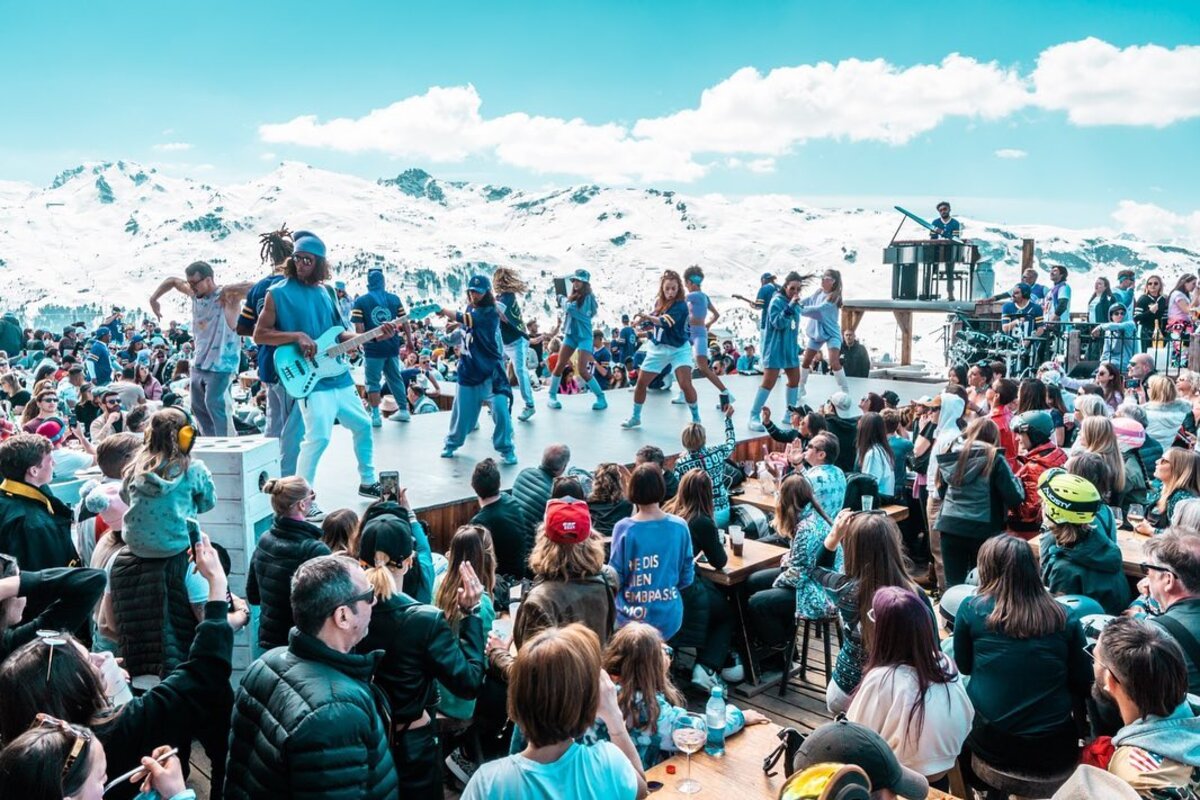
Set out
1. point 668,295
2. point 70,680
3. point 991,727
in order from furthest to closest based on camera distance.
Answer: point 668,295, point 991,727, point 70,680

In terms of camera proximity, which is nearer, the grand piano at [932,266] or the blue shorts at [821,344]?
the blue shorts at [821,344]

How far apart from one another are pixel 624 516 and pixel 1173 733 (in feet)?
9.56

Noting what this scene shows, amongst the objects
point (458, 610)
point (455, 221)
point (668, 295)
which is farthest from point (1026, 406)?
point (455, 221)

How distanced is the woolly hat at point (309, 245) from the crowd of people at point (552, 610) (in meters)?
0.02

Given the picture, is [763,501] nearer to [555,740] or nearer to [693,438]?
[693,438]

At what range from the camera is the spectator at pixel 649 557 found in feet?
13.8

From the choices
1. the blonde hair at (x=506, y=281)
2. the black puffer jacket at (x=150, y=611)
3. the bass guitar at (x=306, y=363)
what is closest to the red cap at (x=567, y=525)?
the black puffer jacket at (x=150, y=611)

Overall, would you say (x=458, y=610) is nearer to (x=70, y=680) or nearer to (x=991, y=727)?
(x=70, y=680)

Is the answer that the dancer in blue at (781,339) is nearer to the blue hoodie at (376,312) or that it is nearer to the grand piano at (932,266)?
the blue hoodie at (376,312)

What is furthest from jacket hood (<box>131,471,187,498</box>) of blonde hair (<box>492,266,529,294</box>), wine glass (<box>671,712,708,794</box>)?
blonde hair (<box>492,266,529,294</box>)

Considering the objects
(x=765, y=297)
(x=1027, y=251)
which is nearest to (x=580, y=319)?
(x=765, y=297)

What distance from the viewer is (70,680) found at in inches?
86.7

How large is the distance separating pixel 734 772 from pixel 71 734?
6.33 feet

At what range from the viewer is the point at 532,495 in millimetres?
5254
